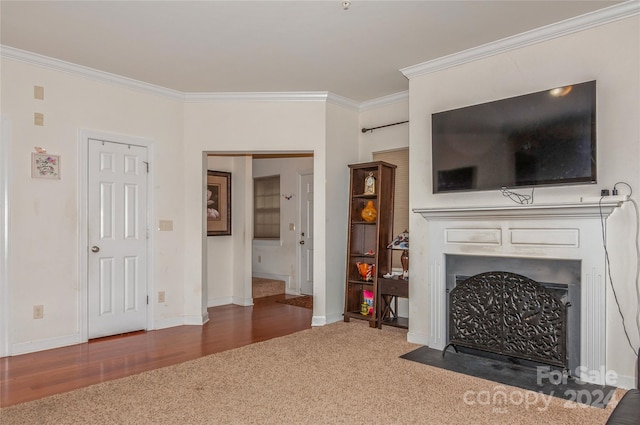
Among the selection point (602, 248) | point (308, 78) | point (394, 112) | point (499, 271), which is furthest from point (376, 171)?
point (602, 248)

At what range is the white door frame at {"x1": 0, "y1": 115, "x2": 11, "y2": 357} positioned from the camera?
3.57m

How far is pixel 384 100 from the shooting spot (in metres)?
5.06

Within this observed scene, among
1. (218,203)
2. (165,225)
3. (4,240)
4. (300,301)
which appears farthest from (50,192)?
(300,301)

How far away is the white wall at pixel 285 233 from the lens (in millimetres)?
6961

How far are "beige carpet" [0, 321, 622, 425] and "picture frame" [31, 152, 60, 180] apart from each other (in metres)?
2.07

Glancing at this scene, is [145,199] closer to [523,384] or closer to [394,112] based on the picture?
[394,112]

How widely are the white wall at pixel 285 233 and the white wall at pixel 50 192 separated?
289cm

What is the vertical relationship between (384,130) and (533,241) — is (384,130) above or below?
above

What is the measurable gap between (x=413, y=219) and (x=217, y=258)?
303cm

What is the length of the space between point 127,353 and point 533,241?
3.56 m

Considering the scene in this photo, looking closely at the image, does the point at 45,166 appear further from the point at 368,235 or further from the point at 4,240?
the point at 368,235

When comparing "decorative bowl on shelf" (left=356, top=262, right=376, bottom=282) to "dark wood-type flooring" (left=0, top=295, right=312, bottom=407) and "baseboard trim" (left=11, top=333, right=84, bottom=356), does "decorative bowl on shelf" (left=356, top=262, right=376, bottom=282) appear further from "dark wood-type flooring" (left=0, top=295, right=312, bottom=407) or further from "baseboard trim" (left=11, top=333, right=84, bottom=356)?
"baseboard trim" (left=11, top=333, right=84, bottom=356)

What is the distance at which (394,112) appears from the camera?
4.99 m

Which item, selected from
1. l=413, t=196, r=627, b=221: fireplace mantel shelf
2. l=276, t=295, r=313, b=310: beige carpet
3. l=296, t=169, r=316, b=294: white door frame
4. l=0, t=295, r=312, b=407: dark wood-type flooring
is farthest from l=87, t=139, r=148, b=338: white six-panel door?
l=413, t=196, r=627, b=221: fireplace mantel shelf
